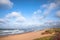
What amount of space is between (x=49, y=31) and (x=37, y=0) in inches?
24.8

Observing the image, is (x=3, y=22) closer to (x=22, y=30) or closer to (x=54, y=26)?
(x=22, y=30)

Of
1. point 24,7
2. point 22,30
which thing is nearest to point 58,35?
point 22,30

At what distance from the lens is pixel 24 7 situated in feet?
7.69

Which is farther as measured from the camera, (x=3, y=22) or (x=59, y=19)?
(x=59, y=19)

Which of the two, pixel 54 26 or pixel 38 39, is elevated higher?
pixel 54 26

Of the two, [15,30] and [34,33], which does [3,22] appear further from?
[34,33]

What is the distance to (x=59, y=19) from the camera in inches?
95.0

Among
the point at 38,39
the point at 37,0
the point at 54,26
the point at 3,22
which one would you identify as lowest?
the point at 38,39

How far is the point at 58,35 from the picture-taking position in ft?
7.66

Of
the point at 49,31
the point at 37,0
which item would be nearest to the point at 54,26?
the point at 49,31

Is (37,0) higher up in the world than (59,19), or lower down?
higher up

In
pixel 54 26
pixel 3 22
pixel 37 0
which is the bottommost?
pixel 54 26

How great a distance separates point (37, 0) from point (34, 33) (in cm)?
63

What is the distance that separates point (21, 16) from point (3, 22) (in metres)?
0.35
